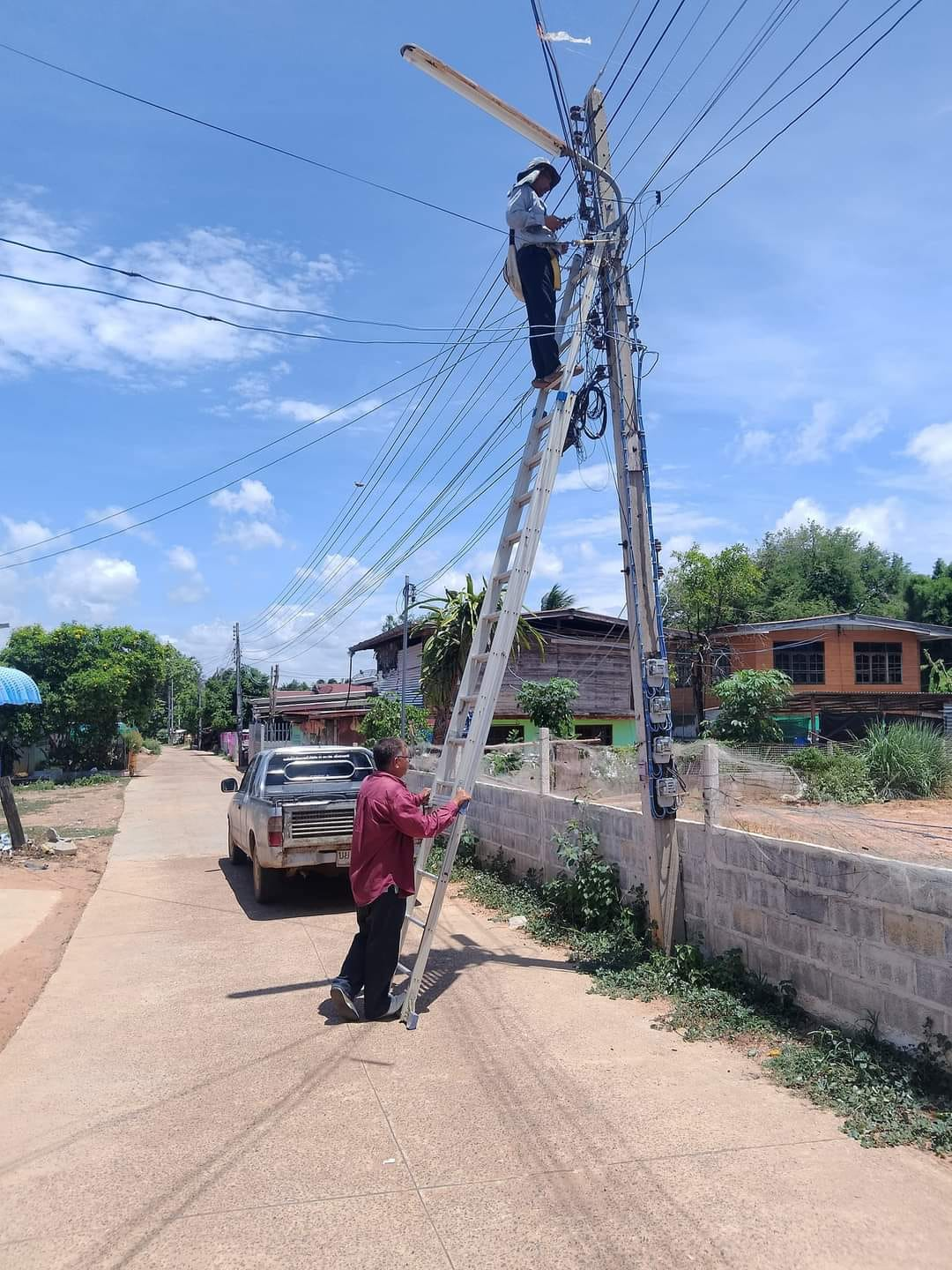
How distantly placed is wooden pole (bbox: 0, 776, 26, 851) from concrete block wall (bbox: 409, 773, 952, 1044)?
9941 mm

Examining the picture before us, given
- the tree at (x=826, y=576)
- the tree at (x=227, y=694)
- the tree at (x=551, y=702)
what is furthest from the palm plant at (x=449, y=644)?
the tree at (x=227, y=694)

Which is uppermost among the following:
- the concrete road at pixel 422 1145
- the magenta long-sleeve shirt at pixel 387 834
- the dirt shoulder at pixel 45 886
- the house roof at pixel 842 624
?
the house roof at pixel 842 624

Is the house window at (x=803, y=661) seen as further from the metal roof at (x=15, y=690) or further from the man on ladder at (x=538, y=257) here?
the man on ladder at (x=538, y=257)

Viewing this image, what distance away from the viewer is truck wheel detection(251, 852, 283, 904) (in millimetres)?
10258

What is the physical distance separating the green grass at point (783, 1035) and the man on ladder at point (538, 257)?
15.2ft

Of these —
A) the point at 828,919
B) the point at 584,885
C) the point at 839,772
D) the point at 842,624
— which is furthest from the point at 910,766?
the point at 842,624

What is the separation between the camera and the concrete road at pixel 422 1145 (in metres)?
3.55

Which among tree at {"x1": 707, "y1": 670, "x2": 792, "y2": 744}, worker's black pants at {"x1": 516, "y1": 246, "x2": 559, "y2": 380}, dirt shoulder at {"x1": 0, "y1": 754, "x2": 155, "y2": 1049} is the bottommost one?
dirt shoulder at {"x1": 0, "y1": 754, "x2": 155, "y2": 1049}

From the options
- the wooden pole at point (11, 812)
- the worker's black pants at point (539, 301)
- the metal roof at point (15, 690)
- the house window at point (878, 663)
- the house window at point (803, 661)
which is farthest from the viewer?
the house window at point (878, 663)

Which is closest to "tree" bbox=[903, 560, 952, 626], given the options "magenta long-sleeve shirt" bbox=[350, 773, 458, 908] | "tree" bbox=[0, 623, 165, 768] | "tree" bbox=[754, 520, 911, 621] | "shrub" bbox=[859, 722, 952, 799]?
"tree" bbox=[754, 520, 911, 621]

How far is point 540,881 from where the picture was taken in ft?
33.1

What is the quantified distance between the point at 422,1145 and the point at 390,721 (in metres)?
23.2

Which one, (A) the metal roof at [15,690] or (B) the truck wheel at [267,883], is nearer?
(B) the truck wheel at [267,883]

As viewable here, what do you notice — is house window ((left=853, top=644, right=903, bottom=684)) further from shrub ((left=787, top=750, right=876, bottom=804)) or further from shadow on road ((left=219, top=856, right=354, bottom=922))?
shadow on road ((left=219, top=856, right=354, bottom=922))
